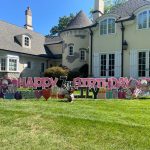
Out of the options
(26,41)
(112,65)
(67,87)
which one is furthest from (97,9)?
(67,87)

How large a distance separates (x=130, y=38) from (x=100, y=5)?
631 centimetres

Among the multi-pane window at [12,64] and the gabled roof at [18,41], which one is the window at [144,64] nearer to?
the gabled roof at [18,41]

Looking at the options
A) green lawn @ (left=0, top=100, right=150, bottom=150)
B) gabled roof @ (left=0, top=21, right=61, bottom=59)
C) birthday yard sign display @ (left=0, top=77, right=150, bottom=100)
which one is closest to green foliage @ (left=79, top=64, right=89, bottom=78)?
gabled roof @ (left=0, top=21, right=61, bottom=59)

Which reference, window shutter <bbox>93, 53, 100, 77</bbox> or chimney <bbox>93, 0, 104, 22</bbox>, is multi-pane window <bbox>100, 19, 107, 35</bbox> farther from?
chimney <bbox>93, 0, 104, 22</bbox>

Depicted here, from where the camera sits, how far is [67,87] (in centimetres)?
1226

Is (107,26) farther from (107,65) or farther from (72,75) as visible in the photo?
(72,75)

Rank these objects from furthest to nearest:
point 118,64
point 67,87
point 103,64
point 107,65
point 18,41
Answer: point 18,41 → point 103,64 → point 107,65 → point 118,64 → point 67,87

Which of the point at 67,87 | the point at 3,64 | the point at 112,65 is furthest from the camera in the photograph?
the point at 3,64

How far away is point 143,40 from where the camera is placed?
21.0m

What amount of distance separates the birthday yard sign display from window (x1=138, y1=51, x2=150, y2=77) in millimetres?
6565

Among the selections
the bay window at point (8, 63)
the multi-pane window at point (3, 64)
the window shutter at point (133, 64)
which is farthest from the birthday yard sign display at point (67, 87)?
the multi-pane window at point (3, 64)

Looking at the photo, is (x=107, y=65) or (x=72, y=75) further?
(x=72, y=75)

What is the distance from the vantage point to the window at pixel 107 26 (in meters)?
22.6

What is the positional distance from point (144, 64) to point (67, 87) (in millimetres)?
10231
